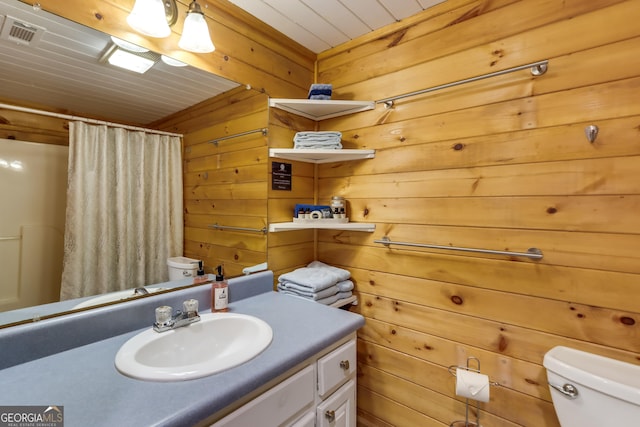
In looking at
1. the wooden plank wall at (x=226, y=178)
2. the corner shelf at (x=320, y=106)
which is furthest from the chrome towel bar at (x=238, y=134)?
the corner shelf at (x=320, y=106)

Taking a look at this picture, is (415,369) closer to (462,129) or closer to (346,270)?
(346,270)

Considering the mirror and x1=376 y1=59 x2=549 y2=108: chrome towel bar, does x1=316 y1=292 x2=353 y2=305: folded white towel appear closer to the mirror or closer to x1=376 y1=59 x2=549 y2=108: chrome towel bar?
the mirror

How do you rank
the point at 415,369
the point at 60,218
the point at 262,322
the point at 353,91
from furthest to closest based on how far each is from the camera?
the point at 353,91 < the point at 415,369 < the point at 262,322 < the point at 60,218

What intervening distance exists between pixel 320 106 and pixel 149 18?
0.88m

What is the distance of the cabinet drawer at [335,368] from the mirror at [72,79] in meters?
0.71

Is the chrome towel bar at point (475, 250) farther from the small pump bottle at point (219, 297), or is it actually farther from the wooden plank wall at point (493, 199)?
the small pump bottle at point (219, 297)

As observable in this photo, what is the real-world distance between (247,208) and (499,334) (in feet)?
4.36

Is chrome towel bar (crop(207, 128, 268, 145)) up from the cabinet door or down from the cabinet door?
up

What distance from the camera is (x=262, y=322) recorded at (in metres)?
1.09

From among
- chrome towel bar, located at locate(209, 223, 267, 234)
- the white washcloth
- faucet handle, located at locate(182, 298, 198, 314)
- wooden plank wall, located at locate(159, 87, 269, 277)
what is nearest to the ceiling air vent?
wooden plank wall, located at locate(159, 87, 269, 277)

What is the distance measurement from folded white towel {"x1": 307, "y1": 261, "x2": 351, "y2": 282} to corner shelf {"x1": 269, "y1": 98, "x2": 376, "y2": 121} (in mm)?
927

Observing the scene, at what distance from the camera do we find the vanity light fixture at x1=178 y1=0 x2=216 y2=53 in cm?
116

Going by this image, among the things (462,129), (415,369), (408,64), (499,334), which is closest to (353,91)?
(408,64)

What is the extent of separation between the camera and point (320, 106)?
1649 mm
